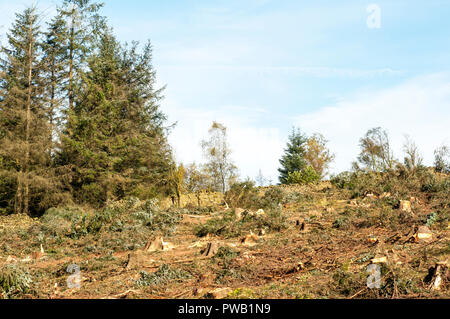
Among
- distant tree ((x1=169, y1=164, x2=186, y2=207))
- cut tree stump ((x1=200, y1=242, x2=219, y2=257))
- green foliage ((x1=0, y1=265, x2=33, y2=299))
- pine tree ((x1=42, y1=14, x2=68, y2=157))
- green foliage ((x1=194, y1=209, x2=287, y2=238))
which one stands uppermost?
pine tree ((x1=42, y1=14, x2=68, y2=157))

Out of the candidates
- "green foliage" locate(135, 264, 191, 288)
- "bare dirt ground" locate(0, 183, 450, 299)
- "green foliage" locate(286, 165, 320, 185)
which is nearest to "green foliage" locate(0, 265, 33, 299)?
"bare dirt ground" locate(0, 183, 450, 299)

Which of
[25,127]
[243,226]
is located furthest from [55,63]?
[243,226]

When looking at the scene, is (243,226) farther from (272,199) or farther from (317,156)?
(317,156)

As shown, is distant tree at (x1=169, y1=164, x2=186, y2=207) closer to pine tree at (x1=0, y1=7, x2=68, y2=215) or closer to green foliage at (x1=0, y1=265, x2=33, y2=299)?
pine tree at (x1=0, y1=7, x2=68, y2=215)

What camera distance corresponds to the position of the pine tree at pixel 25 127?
64.0ft

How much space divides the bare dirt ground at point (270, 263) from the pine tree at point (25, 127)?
31.9 ft

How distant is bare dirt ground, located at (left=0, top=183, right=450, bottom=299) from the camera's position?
5.33m

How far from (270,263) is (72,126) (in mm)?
16593

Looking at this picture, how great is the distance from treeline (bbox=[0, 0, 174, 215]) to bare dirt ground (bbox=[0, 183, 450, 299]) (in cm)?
958

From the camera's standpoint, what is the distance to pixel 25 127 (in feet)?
67.1

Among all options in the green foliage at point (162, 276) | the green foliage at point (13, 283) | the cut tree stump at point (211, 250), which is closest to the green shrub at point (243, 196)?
the cut tree stump at point (211, 250)

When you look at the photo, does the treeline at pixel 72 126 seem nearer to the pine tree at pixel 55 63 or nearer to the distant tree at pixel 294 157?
the pine tree at pixel 55 63

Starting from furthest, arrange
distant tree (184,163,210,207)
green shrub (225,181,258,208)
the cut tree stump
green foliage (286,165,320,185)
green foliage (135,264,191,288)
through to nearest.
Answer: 1. distant tree (184,163,210,207)
2. green foliage (286,165,320,185)
3. green shrub (225,181,258,208)
4. the cut tree stump
5. green foliage (135,264,191,288)
